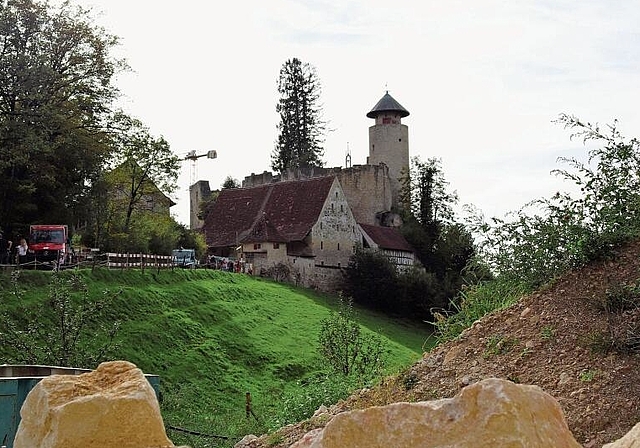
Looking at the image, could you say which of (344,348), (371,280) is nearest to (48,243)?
(344,348)

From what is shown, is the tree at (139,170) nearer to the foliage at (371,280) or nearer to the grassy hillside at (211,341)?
the grassy hillside at (211,341)

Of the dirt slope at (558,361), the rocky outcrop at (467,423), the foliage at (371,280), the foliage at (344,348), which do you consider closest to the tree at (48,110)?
the foliage at (344,348)

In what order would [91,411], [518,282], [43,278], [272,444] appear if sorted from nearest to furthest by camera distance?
[91,411] → [272,444] → [518,282] → [43,278]

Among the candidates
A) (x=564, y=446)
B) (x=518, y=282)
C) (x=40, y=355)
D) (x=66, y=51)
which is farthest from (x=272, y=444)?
(x=66, y=51)

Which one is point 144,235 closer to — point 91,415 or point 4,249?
Answer: point 4,249

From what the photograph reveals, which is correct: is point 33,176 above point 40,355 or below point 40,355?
above

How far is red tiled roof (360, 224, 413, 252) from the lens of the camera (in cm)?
6397

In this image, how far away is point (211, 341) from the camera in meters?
31.8

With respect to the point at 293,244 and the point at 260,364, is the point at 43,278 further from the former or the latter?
the point at 293,244

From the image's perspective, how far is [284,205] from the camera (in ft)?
204

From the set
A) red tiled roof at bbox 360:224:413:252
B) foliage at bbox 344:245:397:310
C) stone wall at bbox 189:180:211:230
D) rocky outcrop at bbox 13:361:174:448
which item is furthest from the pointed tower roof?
rocky outcrop at bbox 13:361:174:448

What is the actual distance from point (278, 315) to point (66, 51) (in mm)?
→ 15362

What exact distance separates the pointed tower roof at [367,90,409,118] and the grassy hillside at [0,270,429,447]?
34277 mm

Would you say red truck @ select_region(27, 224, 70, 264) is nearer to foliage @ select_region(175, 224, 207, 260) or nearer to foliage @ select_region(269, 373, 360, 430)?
foliage @ select_region(175, 224, 207, 260)
